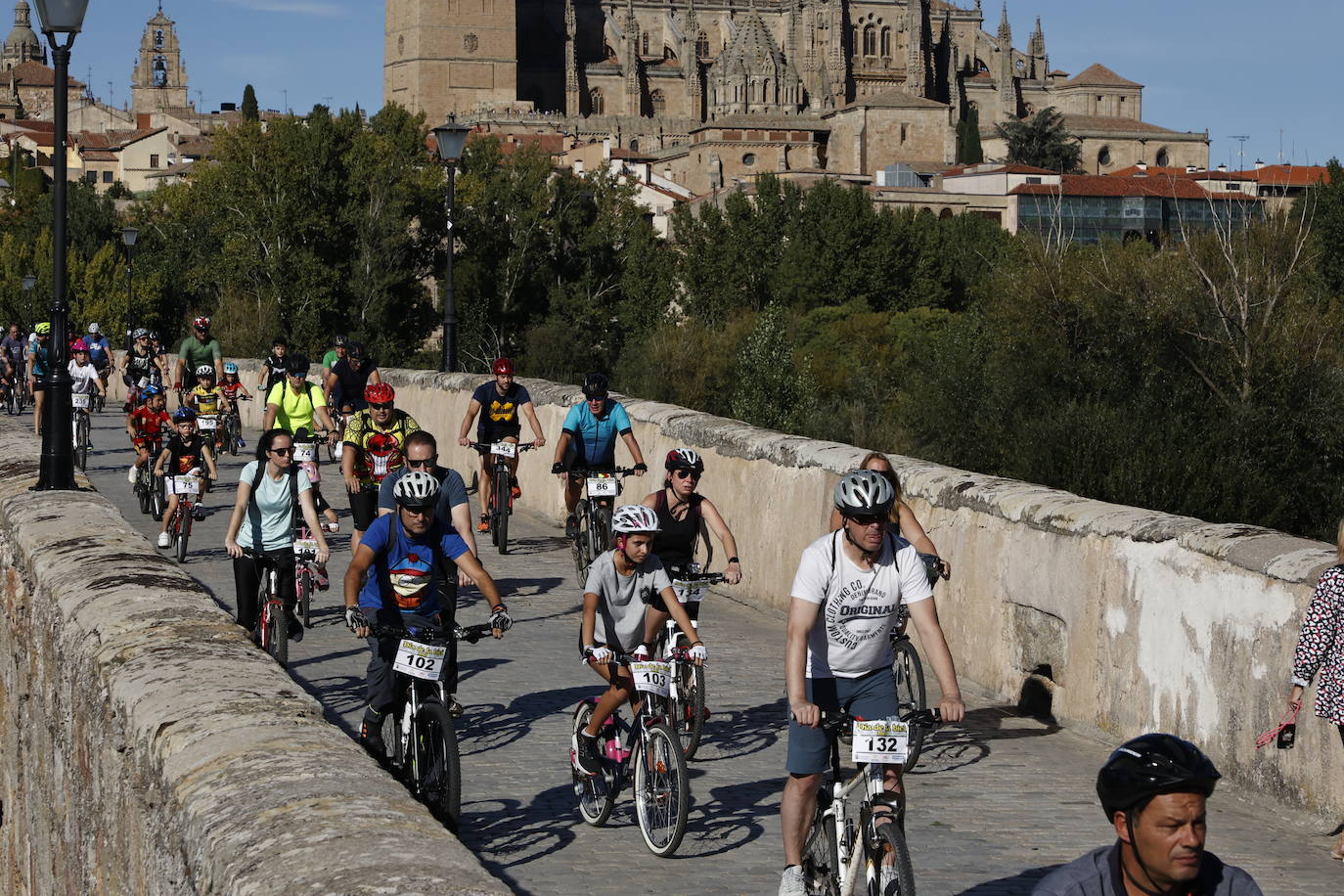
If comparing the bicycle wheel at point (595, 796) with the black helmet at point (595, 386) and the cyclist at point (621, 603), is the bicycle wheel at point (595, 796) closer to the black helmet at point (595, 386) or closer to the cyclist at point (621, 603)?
the cyclist at point (621, 603)

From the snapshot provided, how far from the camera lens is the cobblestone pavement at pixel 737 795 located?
694 cm

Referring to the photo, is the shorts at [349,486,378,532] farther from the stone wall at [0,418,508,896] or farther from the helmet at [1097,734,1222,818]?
the helmet at [1097,734,1222,818]

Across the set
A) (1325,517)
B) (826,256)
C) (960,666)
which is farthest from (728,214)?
(960,666)

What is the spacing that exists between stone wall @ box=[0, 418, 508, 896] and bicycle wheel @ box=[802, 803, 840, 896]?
1.82 metres

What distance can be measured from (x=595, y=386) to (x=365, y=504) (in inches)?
73.1

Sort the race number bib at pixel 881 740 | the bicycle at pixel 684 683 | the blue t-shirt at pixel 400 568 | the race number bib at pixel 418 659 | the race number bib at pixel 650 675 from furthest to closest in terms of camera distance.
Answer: the bicycle at pixel 684 683 < the blue t-shirt at pixel 400 568 < the race number bib at pixel 650 675 < the race number bib at pixel 418 659 < the race number bib at pixel 881 740

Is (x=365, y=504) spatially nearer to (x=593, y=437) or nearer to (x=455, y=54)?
(x=593, y=437)

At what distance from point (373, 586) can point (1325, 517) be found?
22783 mm

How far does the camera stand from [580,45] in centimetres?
16300

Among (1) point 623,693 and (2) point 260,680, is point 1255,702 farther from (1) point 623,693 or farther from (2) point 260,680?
(2) point 260,680

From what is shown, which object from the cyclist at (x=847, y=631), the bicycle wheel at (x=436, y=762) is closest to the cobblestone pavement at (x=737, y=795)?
the bicycle wheel at (x=436, y=762)

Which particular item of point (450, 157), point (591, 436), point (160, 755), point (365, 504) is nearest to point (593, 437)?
point (591, 436)

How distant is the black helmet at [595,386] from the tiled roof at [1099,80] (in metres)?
166

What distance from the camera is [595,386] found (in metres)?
13.4
